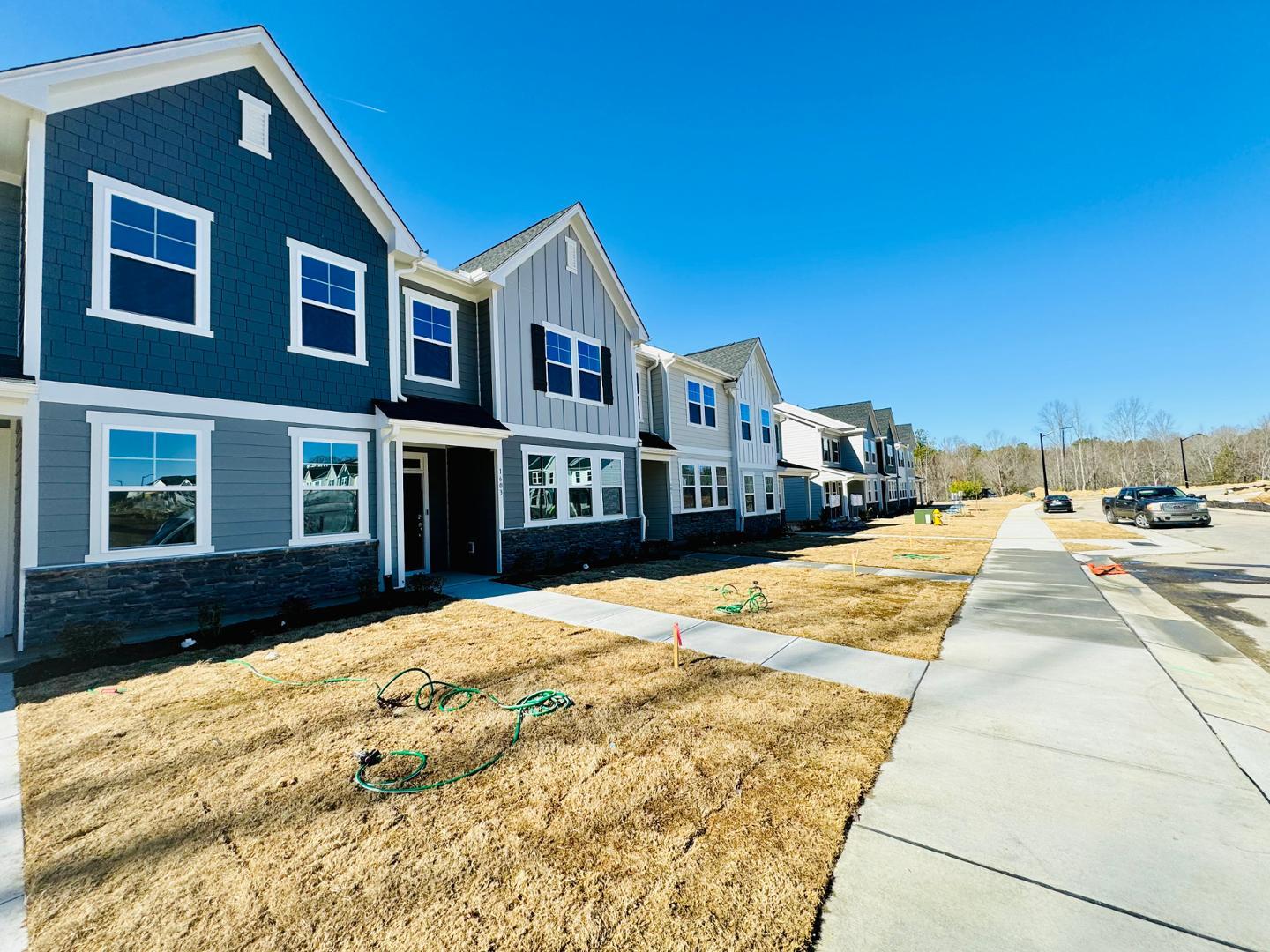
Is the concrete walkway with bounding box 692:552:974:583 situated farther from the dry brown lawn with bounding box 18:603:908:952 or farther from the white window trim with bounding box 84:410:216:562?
the white window trim with bounding box 84:410:216:562

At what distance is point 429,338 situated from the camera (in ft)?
36.0

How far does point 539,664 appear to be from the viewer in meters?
5.40

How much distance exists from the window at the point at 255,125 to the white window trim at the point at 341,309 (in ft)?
4.96

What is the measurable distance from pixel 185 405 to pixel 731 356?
18712 mm

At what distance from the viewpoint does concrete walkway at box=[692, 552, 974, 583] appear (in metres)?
10.7

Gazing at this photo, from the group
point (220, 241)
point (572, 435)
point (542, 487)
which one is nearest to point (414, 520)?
point (542, 487)

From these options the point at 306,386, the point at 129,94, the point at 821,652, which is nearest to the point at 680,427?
the point at 306,386

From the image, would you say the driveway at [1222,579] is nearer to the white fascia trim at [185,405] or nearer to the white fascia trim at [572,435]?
the white fascia trim at [572,435]

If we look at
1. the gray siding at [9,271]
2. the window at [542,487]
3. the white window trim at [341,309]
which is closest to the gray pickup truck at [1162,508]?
the window at [542,487]

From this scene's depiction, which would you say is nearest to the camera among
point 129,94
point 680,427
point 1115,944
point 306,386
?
point 1115,944

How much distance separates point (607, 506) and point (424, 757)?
35.0ft

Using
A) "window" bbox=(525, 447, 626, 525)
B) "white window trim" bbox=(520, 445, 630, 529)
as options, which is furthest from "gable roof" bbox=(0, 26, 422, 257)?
"window" bbox=(525, 447, 626, 525)

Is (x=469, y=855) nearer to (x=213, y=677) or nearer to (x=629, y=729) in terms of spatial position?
(x=629, y=729)

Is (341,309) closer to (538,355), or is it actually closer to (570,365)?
(538,355)
